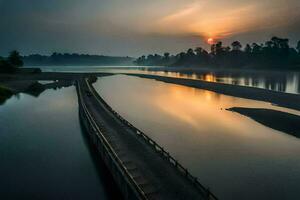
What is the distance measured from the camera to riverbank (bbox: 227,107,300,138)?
42122mm

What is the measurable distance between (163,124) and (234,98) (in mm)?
37053

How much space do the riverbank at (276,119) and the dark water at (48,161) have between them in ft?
106

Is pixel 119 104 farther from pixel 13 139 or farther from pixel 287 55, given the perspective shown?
pixel 287 55

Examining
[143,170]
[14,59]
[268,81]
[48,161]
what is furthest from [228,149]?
[14,59]

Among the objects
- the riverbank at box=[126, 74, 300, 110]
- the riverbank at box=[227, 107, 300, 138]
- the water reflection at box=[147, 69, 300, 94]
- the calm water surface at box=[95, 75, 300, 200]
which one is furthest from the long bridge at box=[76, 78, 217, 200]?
the water reflection at box=[147, 69, 300, 94]

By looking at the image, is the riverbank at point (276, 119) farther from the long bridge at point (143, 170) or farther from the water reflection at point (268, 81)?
the water reflection at point (268, 81)

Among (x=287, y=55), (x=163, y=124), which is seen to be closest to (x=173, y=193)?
(x=163, y=124)

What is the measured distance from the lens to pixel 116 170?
2422 centimetres

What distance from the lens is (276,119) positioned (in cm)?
4725

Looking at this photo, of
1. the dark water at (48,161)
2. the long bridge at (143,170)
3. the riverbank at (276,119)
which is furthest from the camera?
the riverbank at (276,119)

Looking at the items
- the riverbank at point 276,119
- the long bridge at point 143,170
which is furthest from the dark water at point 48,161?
the riverbank at point 276,119

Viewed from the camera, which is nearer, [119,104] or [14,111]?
[14,111]

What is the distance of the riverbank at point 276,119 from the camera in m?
42.1

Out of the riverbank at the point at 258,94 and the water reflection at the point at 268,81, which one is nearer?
the riverbank at the point at 258,94
